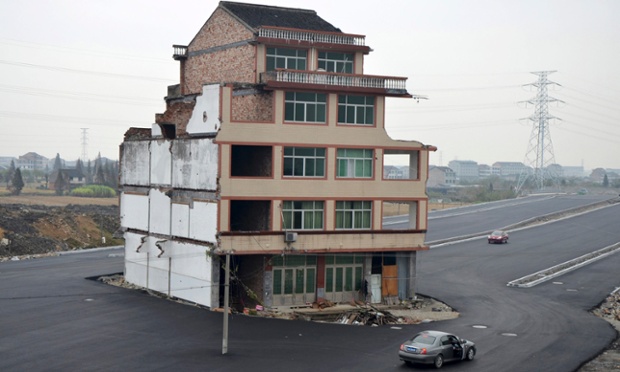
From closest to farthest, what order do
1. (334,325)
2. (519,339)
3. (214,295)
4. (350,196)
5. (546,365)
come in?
(546,365), (519,339), (334,325), (214,295), (350,196)

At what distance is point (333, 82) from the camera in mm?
54438

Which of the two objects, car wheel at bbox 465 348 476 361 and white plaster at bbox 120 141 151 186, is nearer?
car wheel at bbox 465 348 476 361

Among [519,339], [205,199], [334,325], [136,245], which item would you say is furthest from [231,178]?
[519,339]

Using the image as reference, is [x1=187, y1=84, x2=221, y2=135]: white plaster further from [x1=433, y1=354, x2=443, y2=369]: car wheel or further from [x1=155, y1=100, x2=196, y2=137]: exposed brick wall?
[x1=433, y1=354, x2=443, y2=369]: car wheel

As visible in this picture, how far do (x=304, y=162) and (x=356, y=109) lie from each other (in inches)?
198

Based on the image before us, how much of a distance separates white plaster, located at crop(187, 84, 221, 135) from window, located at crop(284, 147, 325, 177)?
15.7 ft

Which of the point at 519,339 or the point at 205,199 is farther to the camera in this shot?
the point at 205,199

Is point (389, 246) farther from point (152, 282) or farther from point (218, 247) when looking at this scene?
point (152, 282)

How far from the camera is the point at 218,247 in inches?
2010

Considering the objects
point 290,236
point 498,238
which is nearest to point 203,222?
point 290,236

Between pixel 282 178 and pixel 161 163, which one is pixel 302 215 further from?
pixel 161 163

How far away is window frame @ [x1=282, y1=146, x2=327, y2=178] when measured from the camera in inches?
2103

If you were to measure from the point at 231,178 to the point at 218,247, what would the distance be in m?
4.19

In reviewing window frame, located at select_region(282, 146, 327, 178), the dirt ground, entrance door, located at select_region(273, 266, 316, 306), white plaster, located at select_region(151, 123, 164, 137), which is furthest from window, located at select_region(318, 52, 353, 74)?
the dirt ground
